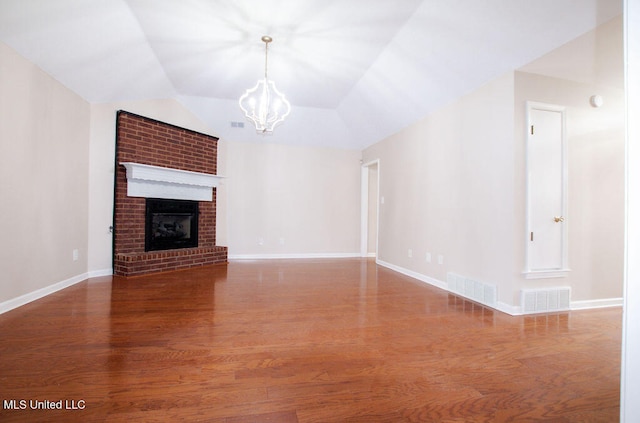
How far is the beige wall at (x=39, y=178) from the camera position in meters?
Answer: 2.60

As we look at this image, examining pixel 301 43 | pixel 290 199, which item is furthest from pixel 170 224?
pixel 301 43

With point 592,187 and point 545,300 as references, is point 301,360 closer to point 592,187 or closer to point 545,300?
point 545,300

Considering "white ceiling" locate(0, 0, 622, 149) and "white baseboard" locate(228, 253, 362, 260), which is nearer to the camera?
"white ceiling" locate(0, 0, 622, 149)

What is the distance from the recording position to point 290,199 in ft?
20.2

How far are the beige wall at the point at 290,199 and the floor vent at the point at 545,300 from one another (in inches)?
152

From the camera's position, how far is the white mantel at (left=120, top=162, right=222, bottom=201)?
14.3ft

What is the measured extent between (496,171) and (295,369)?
2.70 metres

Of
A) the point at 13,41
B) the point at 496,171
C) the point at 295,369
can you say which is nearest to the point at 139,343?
the point at 295,369

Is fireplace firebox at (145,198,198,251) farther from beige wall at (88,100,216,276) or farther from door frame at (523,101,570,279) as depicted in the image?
door frame at (523,101,570,279)

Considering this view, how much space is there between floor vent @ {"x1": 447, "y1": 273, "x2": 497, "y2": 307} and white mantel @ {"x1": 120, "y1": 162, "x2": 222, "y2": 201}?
4.36 meters

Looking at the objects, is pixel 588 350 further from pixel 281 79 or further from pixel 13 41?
pixel 13 41

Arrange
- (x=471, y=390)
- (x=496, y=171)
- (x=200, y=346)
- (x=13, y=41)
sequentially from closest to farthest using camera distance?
(x=471, y=390) < (x=200, y=346) < (x=13, y=41) < (x=496, y=171)

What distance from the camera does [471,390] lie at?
1.51 meters

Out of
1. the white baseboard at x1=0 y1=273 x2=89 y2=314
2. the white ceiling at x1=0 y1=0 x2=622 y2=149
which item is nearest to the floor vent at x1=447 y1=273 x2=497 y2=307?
the white ceiling at x1=0 y1=0 x2=622 y2=149
